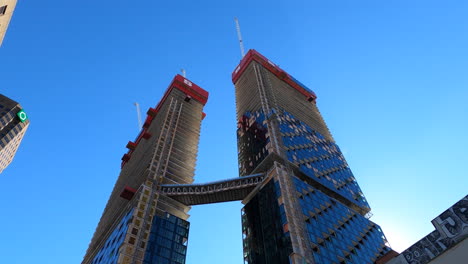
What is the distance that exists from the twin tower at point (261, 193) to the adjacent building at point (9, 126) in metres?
69.9

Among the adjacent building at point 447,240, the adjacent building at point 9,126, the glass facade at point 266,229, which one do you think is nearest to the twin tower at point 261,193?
the glass facade at point 266,229

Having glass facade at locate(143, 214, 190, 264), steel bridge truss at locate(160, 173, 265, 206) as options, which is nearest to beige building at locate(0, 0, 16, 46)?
glass facade at locate(143, 214, 190, 264)

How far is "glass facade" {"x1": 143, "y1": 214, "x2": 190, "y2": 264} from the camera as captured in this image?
7588 cm

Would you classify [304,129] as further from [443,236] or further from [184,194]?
[443,236]

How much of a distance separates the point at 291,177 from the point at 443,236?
39.9 m

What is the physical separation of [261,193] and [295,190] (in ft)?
28.6

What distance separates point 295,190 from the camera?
7650 centimetres

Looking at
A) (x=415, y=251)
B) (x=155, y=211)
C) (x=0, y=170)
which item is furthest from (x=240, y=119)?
(x=0, y=170)

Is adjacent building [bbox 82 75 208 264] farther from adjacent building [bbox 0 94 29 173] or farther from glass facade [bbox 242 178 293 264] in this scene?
adjacent building [bbox 0 94 29 173]

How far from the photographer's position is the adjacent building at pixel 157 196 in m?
76.8

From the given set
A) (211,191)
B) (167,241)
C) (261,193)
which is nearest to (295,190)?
(261,193)

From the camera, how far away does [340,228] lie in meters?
75.8

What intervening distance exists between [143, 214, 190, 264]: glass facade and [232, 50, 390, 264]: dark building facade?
15139mm

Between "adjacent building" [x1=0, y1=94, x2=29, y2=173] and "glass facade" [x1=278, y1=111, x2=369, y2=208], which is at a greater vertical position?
"adjacent building" [x1=0, y1=94, x2=29, y2=173]
